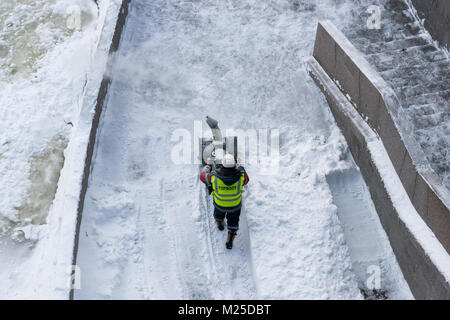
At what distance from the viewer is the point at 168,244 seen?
7.44 m

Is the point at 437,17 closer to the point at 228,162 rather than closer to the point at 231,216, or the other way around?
the point at 228,162

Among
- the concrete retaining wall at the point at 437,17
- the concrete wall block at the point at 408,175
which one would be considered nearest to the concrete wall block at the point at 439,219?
the concrete wall block at the point at 408,175

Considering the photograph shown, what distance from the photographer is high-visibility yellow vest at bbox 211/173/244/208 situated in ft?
22.6

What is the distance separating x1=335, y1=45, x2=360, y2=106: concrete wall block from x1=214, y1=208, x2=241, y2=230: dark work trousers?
2.89m

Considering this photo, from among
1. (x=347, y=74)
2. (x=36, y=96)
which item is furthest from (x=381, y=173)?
(x=36, y=96)

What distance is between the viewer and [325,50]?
9.09 m

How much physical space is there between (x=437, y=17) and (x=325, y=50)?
6.74 ft

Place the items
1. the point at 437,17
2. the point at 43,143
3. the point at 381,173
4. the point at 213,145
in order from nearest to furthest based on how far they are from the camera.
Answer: the point at 381,173, the point at 213,145, the point at 43,143, the point at 437,17

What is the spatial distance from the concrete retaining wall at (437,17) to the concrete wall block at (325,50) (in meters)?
1.98

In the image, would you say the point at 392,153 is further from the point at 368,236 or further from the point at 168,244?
the point at 168,244

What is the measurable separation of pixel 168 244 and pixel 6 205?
8.80 ft

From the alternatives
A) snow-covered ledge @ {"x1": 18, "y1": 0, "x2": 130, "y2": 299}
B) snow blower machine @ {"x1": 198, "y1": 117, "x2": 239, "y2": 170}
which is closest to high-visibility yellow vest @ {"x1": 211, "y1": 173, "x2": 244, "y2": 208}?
snow blower machine @ {"x1": 198, "y1": 117, "x2": 239, "y2": 170}

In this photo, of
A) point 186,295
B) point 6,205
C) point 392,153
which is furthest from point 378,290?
point 6,205

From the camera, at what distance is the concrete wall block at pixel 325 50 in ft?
29.0
